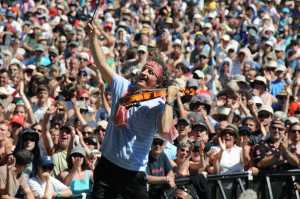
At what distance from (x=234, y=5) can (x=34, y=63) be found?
7.04 meters

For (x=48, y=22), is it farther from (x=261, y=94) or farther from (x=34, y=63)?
(x=261, y=94)

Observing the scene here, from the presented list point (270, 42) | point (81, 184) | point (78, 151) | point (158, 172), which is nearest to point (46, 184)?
point (81, 184)

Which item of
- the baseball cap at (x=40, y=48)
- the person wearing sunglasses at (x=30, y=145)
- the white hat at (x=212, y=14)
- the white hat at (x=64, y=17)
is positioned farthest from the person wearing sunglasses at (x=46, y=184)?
the white hat at (x=212, y=14)

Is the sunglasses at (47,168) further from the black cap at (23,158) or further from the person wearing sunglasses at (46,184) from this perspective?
the black cap at (23,158)

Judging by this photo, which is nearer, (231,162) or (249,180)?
(249,180)

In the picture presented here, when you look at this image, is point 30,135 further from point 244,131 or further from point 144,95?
point 144,95

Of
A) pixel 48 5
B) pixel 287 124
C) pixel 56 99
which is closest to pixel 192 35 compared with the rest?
pixel 48 5

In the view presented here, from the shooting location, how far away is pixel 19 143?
874cm

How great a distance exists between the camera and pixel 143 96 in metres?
5.99

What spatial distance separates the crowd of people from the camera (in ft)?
20.2

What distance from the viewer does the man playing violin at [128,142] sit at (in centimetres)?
605

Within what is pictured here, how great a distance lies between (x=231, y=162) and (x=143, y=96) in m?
3.24

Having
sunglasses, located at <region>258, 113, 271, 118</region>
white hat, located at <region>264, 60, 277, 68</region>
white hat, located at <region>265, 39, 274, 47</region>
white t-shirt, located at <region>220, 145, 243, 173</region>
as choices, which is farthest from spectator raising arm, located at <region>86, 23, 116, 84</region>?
white hat, located at <region>265, 39, 274, 47</region>

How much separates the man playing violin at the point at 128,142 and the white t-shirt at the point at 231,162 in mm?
2920
